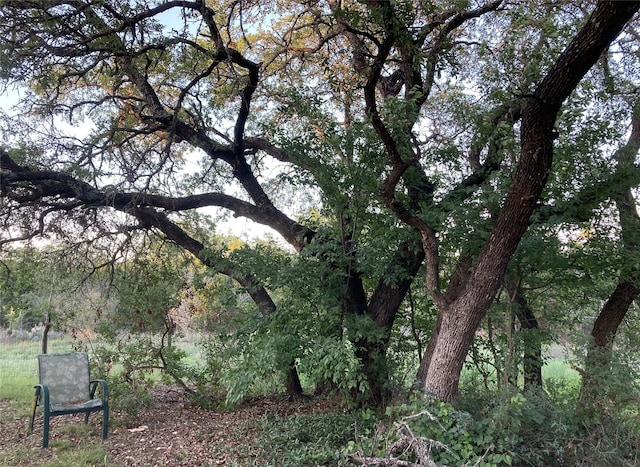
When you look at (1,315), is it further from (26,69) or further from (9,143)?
(26,69)

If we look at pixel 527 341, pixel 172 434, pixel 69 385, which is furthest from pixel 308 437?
pixel 69 385

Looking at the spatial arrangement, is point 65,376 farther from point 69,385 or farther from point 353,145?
point 353,145

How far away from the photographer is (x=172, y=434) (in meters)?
5.27

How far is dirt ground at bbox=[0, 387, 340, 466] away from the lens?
14.4 feet

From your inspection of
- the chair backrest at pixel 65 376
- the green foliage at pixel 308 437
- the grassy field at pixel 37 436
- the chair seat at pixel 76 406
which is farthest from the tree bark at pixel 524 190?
the chair backrest at pixel 65 376

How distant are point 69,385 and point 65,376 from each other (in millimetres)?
116

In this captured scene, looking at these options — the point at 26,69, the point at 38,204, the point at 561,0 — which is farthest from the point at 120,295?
the point at 561,0

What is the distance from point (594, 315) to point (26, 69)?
7737 mm

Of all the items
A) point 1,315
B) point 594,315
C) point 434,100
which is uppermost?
point 434,100

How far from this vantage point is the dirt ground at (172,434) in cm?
440

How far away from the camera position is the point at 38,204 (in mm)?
5895

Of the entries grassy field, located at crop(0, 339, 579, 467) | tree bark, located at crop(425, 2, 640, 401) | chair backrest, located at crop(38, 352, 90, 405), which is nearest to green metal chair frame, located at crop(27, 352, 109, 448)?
chair backrest, located at crop(38, 352, 90, 405)

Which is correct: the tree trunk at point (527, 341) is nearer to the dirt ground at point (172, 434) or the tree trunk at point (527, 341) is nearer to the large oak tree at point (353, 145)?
the large oak tree at point (353, 145)

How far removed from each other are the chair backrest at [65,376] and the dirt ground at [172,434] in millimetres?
373
